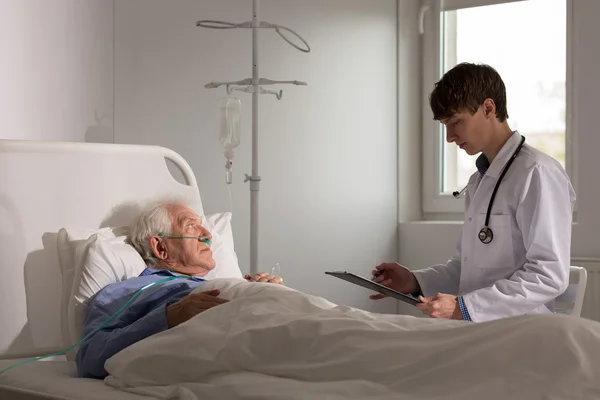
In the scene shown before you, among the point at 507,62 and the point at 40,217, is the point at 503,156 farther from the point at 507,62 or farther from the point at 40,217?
the point at 507,62

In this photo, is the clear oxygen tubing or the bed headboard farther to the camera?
the bed headboard

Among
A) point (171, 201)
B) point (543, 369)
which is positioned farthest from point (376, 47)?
point (543, 369)

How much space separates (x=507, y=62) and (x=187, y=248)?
7.91 feet

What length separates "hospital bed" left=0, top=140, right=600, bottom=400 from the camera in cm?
149

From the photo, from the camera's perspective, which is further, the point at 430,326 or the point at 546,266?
the point at 546,266

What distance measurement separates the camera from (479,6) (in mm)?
4344

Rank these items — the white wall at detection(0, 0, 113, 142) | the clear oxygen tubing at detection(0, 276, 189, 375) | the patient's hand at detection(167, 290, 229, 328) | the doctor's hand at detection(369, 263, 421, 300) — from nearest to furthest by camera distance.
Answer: the patient's hand at detection(167, 290, 229, 328) < the clear oxygen tubing at detection(0, 276, 189, 375) < the doctor's hand at detection(369, 263, 421, 300) < the white wall at detection(0, 0, 113, 142)

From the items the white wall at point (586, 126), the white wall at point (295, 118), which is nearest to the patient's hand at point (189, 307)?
the white wall at point (295, 118)

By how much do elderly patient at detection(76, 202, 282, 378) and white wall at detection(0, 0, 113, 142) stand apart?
0.65 metres

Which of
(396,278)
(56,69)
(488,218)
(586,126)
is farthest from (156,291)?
(586,126)

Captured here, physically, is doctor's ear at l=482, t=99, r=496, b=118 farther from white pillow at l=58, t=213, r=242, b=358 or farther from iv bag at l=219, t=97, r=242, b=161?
iv bag at l=219, t=97, r=242, b=161

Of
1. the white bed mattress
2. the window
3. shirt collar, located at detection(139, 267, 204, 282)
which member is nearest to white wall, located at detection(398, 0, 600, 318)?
the window

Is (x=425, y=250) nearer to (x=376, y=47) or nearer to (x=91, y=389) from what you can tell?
(x=376, y=47)

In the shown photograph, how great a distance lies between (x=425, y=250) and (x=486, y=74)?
2.09 metres
